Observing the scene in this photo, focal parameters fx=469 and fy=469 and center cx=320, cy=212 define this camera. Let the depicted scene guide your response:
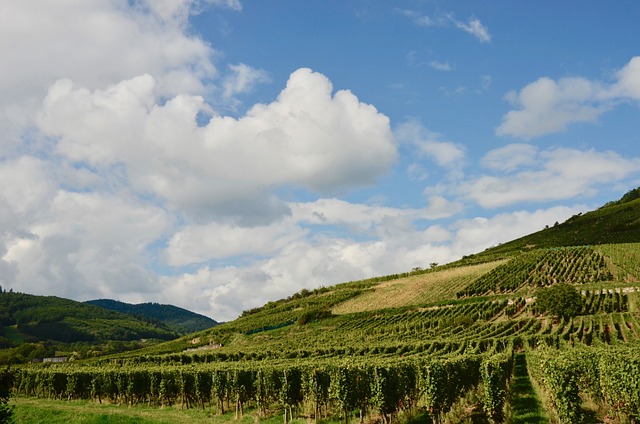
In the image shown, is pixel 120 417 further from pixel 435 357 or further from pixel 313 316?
pixel 313 316

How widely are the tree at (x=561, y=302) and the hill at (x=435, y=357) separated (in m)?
0.24

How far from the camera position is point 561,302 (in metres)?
79.4

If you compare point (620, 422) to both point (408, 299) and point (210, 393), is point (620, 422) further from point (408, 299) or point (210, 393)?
point (408, 299)

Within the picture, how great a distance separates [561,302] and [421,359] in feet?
194

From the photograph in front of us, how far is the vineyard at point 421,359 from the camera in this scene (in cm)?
2545

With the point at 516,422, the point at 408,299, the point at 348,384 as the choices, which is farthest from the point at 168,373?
the point at 408,299

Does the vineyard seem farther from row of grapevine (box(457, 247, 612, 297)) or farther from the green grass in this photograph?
the green grass

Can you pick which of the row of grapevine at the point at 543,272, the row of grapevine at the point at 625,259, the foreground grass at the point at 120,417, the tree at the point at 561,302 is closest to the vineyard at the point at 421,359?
the row of grapevine at the point at 543,272

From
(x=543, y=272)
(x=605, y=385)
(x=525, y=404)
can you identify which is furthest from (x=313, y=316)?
(x=605, y=385)

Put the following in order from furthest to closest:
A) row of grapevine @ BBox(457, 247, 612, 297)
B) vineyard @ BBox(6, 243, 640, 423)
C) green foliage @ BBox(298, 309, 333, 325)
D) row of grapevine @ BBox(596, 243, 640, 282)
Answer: green foliage @ BBox(298, 309, 333, 325), row of grapevine @ BBox(457, 247, 612, 297), row of grapevine @ BBox(596, 243, 640, 282), vineyard @ BBox(6, 243, 640, 423)

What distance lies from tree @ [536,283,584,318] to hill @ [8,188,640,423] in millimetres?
242

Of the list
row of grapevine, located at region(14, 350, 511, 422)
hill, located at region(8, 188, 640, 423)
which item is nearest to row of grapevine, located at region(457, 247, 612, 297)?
hill, located at region(8, 188, 640, 423)

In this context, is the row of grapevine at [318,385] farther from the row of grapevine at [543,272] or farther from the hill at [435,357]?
the row of grapevine at [543,272]

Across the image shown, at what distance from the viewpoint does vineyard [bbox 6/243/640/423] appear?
83.5ft
